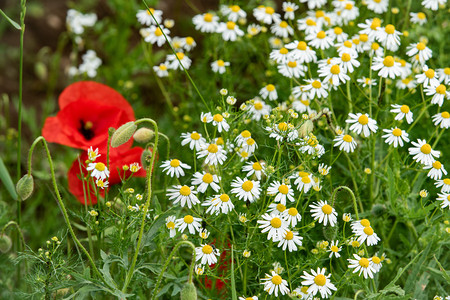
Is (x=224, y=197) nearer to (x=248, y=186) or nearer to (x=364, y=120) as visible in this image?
(x=248, y=186)

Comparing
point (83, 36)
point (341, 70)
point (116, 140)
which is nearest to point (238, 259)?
point (116, 140)

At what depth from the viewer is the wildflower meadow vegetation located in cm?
104

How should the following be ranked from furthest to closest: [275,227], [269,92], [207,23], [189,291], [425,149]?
[207,23] → [269,92] → [425,149] → [275,227] → [189,291]

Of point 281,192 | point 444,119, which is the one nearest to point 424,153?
point 444,119

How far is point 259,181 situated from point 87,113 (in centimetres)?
54

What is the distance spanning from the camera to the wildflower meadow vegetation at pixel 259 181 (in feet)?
3.43

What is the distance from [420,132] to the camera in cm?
143

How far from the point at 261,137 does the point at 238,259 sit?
35 centimetres

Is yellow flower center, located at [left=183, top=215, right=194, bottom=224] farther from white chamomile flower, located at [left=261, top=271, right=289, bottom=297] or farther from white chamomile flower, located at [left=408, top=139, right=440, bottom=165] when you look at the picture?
white chamomile flower, located at [left=408, top=139, right=440, bottom=165]

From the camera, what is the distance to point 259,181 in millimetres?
1106

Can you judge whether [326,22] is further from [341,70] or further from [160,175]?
[160,175]

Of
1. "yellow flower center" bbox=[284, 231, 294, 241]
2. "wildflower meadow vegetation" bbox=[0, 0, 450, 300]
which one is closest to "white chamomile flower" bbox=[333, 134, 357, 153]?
"wildflower meadow vegetation" bbox=[0, 0, 450, 300]

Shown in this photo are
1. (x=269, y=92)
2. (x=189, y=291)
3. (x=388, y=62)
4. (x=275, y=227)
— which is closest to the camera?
(x=189, y=291)

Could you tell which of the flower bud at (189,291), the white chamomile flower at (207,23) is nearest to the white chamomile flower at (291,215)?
the flower bud at (189,291)
